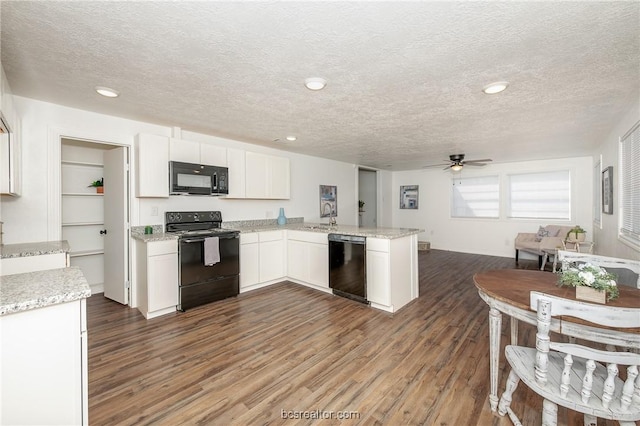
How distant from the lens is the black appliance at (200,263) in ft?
10.7

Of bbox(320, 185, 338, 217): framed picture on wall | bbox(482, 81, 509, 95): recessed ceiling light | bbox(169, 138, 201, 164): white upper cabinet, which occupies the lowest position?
bbox(320, 185, 338, 217): framed picture on wall

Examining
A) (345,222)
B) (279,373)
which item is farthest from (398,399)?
(345,222)

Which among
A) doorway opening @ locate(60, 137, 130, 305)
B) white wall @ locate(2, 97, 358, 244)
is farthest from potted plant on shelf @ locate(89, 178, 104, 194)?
white wall @ locate(2, 97, 358, 244)

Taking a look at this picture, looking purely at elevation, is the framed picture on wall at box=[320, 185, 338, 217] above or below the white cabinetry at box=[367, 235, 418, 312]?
above

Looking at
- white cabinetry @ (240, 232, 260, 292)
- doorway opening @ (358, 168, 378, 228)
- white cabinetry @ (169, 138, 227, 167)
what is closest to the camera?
white cabinetry @ (169, 138, 227, 167)

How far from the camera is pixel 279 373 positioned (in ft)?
6.90

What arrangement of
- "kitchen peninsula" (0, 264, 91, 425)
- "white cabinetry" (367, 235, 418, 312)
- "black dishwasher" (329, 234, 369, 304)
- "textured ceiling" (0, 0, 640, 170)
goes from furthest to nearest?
"black dishwasher" (329, 234, 369, 304) < "white cabinetry" (367, 235, 418, 312) < "textured ceiling" (0, 0, 640, 170) < "kitchen peninsula" (0, 264, 91, 425)

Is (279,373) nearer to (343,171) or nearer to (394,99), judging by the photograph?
(394,99)

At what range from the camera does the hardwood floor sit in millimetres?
1720

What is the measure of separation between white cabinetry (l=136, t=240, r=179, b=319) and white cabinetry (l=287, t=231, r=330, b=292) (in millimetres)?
1732

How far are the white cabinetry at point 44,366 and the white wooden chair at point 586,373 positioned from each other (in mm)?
2145

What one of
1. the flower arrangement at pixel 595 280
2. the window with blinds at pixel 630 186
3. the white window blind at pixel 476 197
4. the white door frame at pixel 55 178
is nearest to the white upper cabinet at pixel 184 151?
the white door frame at pixel 55 178

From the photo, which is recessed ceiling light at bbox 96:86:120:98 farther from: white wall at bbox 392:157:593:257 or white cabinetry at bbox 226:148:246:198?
white wall at bbox 392:157:593:257

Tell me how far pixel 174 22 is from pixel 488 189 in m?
7.35
